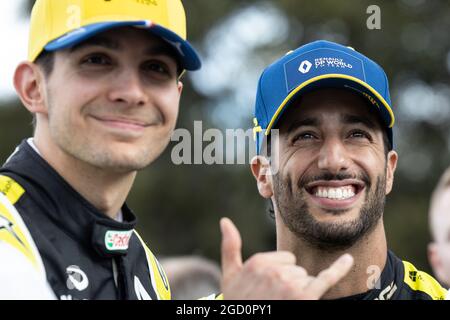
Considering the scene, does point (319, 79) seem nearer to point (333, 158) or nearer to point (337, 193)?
point (333, 158)

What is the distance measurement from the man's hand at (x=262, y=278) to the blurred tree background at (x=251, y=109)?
10.2m

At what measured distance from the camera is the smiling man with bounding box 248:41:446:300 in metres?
2.94

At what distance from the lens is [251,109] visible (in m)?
13.1

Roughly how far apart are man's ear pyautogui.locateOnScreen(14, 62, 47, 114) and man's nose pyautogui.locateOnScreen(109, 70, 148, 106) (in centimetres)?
31

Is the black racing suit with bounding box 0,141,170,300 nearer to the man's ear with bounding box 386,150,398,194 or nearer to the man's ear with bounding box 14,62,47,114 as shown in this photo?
the man's ear with bounding box 14,62,47,114

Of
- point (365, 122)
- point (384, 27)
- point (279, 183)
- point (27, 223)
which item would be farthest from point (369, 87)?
point (384, 27)

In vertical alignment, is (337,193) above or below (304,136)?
below

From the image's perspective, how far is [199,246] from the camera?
44.5 feet

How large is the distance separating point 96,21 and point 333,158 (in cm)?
103

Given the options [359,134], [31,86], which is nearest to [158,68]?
[31,86]

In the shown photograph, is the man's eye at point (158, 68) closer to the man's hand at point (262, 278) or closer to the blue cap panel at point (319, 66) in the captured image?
the blue cap panel at point (319, 66)

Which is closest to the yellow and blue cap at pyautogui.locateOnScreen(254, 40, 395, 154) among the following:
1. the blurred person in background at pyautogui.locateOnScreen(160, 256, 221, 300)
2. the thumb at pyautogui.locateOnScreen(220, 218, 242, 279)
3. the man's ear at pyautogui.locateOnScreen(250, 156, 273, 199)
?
the man's ear at pyautogui.locateOnScreen(250, 156, 273, 199)

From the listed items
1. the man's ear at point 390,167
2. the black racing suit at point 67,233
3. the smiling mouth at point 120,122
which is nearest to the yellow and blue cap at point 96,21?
the smiling mouth at point 120,122

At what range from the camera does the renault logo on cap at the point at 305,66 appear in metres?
3.10
